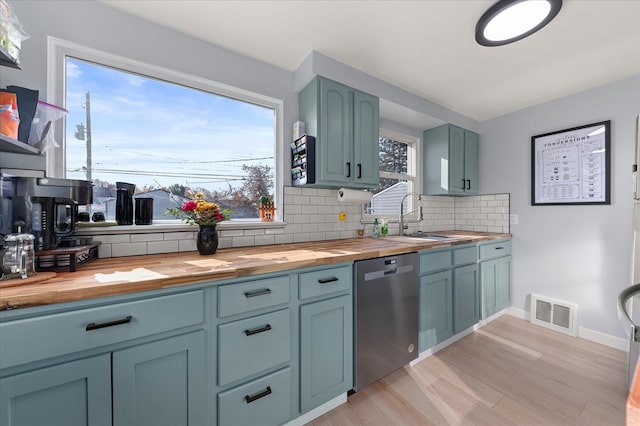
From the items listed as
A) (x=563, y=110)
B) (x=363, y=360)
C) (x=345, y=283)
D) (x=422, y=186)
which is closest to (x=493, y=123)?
(x=563, y=110)

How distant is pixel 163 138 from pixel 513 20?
2.39 m

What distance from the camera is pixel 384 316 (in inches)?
66.6

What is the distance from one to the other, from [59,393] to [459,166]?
3.58 meters

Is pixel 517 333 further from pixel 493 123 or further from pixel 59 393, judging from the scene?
pixel 59 393

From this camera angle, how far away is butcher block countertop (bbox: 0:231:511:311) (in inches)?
31.8

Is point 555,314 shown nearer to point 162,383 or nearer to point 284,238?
point 284,238

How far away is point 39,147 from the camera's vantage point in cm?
120

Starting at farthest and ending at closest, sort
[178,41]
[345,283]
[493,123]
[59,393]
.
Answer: [493,123] → [178,41] → [345,283] → [59,393]

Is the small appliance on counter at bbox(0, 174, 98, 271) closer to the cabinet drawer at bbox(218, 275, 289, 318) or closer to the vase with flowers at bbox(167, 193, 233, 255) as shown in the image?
the vase with flowers at bbox(167, 193, 233, 255)

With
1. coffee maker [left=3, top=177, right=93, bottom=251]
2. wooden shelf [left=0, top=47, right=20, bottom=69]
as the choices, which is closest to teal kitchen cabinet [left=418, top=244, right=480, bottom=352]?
coffee maker [left=3, top=177, right=93, bottom=251]

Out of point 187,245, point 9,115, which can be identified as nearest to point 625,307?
point 187,245

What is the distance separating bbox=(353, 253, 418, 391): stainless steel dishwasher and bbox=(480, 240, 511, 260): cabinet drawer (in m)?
1.16

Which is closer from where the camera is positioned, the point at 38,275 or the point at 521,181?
the point at 38,275

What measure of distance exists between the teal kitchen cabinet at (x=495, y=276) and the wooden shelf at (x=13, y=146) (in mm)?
3329
